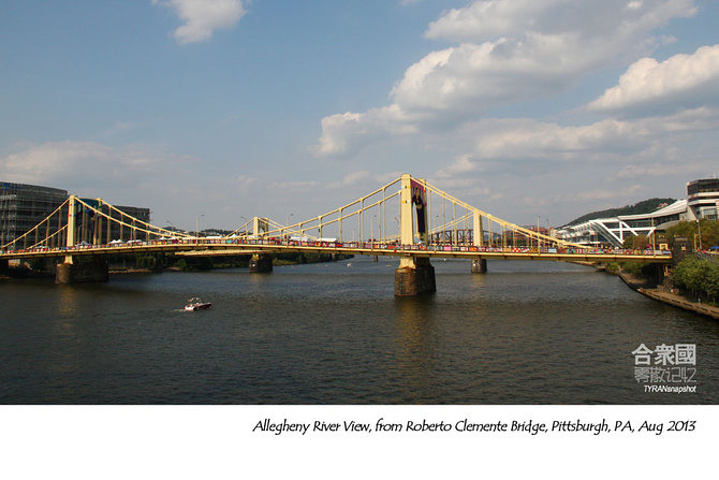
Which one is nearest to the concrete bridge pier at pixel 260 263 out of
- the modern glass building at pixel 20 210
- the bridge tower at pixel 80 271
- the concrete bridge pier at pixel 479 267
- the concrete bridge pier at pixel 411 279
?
the bridge tower at pixel 80 271

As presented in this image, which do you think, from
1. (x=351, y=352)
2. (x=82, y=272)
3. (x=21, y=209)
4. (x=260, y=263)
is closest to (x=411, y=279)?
(x=351, y=352)

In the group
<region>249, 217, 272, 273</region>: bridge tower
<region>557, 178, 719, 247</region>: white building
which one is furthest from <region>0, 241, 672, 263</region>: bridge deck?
<region>557, 178, 719, 247</region>: white building

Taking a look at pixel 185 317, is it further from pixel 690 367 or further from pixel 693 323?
pixel 693 323

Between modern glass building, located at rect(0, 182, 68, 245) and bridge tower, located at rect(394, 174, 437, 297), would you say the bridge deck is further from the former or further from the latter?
modern glass building, located at rect(0, 182, 68, 245)

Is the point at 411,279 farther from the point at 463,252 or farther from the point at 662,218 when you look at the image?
the point at 662,218

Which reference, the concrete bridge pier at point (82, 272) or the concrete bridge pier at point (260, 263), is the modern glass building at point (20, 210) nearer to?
the concrete bridge pier at point (82, 272)

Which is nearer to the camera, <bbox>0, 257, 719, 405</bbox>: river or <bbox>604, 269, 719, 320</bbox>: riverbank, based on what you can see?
<bbox>0, 257, 719, 405</bbox>: river
